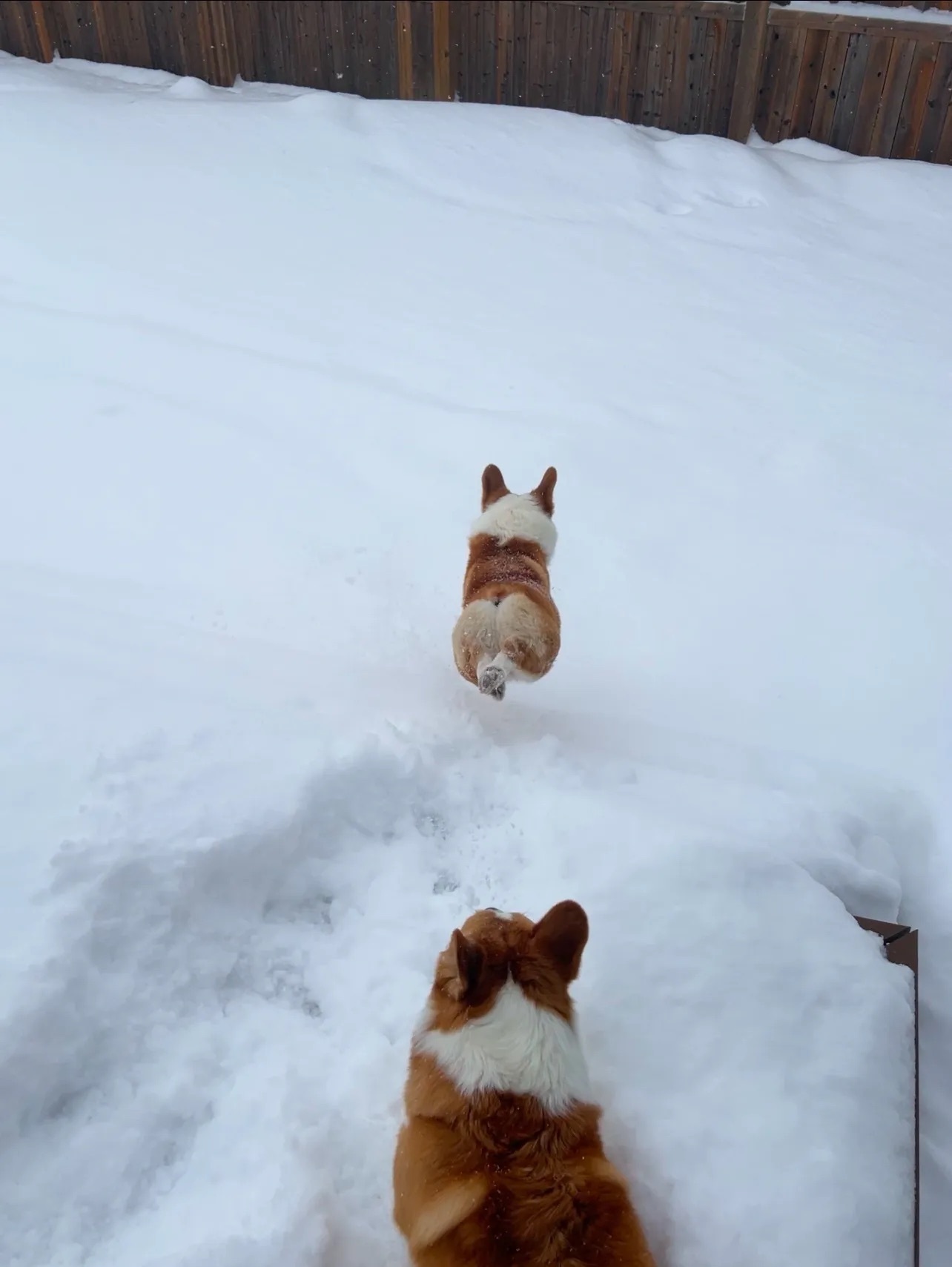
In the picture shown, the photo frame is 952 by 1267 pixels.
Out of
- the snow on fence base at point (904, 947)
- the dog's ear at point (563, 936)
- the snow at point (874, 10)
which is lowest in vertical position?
the snow on fence base at point (904, 947)

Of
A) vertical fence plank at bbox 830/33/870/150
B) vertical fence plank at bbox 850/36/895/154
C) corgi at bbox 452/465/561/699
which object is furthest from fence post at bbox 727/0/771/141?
corgi at bbox 452/465/561/699

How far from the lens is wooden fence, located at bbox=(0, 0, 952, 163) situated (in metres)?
7.00

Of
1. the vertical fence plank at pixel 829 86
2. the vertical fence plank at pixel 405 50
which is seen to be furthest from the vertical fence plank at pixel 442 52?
the vertical fence plank at pixel 829 86

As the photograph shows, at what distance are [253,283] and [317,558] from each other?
124 inches

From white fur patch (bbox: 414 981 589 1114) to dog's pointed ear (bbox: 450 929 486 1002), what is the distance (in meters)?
0.07

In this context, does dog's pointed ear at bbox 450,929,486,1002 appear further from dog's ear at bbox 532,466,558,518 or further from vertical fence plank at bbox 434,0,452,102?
vertical fence plank at bbox 434,0,452,102

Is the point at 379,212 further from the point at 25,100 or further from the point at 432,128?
the point at 25,100

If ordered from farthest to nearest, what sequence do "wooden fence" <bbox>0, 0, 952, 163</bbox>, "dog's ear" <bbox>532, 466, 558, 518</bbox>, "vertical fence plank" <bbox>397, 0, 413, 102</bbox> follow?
"vertical fence plank" <bbox>397, 0, 413, 102</bbox>
"wooden fence" <bbox>0, 0, 952, 163</bbox>
"dog's ear" <bbox>532, 466, 558, 518</bbox>

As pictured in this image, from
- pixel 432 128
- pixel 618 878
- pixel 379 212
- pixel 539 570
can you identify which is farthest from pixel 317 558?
pixel 432 128

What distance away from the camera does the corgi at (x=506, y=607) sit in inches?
115

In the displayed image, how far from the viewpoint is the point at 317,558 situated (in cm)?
389

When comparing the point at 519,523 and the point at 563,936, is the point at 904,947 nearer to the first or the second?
the point at 563,936

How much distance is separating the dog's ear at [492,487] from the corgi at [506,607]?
174 millimetres

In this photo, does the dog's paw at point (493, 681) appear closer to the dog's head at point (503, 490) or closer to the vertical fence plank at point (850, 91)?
the dog's head at point (503, 490)
